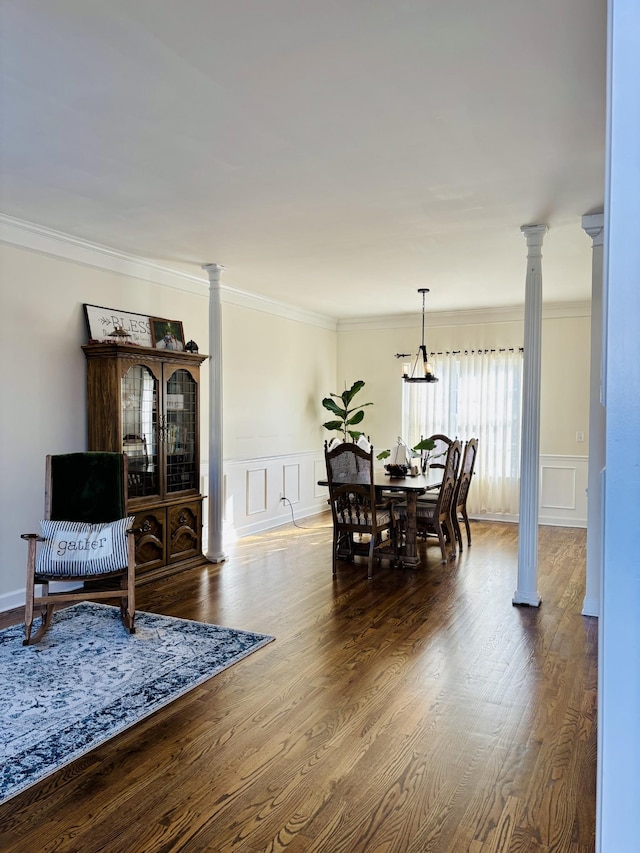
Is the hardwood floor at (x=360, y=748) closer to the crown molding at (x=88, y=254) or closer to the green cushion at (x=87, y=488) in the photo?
the green cushion at (x=87, y=488)

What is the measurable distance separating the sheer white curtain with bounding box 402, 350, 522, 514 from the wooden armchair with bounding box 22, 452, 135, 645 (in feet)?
16.0

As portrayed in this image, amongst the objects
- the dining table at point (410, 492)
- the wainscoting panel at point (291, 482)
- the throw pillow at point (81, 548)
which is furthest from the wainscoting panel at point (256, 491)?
the throw pillow at point (81, 548)

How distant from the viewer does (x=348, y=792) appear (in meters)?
2.23

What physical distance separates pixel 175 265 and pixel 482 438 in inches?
173

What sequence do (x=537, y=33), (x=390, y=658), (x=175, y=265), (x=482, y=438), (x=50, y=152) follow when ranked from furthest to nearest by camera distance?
(x=482, y=438)
(x=175, y=265)
(x=390, y=658)
(x=50, y=152)
(x=537, y=33)

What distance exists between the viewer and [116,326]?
16.6 ft

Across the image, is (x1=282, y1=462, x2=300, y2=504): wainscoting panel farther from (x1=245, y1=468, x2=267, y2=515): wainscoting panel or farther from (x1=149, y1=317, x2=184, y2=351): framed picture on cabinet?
(x1=149, y1=317, x2=184, y2=351): framed picture on cabinet

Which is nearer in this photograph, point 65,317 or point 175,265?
point 65,317

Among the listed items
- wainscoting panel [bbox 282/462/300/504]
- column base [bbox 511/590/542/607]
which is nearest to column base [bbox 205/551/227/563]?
wainscoting panel [bbox 282/462/300/504]

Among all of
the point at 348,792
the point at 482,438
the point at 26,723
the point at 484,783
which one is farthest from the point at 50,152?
the point at 482,438

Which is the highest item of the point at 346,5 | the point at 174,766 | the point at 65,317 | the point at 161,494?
the point at 346,5

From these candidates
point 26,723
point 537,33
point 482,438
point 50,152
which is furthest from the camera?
point 482,438

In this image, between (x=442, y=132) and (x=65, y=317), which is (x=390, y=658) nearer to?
(x=442, y=132)

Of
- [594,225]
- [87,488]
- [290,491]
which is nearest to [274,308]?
[290,491]
